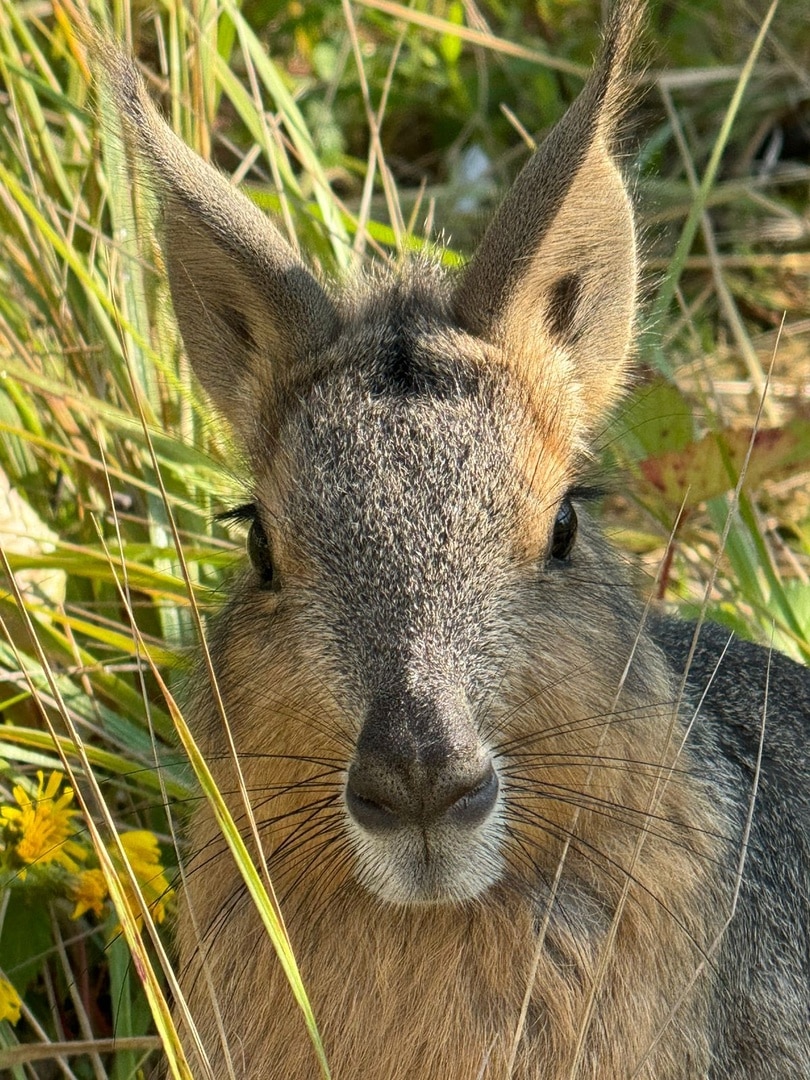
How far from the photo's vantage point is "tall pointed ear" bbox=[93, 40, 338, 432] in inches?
117

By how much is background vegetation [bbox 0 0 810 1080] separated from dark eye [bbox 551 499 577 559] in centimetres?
27

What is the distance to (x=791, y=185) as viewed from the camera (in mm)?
6715

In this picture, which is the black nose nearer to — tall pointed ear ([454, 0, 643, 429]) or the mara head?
the mara head

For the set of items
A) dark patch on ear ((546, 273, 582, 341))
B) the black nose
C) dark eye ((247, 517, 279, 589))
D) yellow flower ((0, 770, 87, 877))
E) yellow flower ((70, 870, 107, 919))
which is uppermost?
dark patch on ear ((546, 273, 582, 341))

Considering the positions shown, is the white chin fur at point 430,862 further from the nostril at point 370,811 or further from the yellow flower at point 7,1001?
the yellow flower at point 7,1001

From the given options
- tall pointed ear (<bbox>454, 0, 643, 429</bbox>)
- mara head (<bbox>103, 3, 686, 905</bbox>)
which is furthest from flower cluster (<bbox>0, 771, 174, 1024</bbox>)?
tall pointed ear (<bbox>454, 0, 643, 429</bbox>)

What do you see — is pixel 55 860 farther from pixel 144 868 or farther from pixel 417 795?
pixel 417 795

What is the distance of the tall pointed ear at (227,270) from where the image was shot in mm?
2979

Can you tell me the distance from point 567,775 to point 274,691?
536mm

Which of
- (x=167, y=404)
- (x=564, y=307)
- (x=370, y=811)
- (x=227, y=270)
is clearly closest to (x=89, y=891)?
(x=370, y=811)

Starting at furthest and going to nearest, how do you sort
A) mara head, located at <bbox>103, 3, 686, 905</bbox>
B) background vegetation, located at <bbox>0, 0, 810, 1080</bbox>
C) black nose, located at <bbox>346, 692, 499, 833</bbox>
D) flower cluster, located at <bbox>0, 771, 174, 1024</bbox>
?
background vegetation, located at <bbox>0, 0, 810, 1080</bbox>
flower cluster, located at <bbox>0, 771, 174, 1024</bbox>
mara head, located at <bbox>103, 3, 686, 905</bbox>
black nose, located at <bbox>346, 692, 499, 833</bbox>

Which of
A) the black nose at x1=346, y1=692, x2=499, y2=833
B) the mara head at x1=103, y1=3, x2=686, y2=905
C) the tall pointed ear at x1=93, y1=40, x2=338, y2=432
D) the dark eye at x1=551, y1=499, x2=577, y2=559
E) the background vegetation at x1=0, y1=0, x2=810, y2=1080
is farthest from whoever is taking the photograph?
the background vegetation at x1=0, y1=0, x2=810, y2=1080

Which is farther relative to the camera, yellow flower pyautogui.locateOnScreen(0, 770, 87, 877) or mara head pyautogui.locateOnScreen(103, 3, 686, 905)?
yellow flower pyautogui.locateOnScreen(0, 770, 87, 877)

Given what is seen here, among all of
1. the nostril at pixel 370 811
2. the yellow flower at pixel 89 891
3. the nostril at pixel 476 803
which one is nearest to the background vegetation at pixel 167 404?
the yellow flower at pixel 89 891
